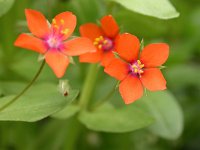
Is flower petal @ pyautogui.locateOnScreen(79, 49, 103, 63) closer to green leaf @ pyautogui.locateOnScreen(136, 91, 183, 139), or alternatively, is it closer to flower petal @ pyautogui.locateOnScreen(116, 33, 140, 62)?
flower petal @ pyautogui.locateOnScreen(116, 33, 140, 62)

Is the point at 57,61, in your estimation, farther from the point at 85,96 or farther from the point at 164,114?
the point at 164,114

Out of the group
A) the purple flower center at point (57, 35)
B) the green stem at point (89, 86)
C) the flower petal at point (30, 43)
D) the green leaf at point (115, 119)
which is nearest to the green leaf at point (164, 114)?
the green leaf at point (115, 119)

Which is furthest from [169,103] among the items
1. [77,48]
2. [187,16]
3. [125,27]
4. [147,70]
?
[187,16]

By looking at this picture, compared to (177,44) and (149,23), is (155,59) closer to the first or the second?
(149,23)

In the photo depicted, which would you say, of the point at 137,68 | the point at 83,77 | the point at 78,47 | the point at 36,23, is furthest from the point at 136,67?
the point at 83,77

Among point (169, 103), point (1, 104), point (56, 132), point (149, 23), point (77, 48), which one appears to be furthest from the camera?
point (56, 132)

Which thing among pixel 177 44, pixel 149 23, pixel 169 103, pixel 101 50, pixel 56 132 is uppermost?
pixel 101 50

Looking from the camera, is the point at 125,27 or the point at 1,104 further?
the point at 125,27
